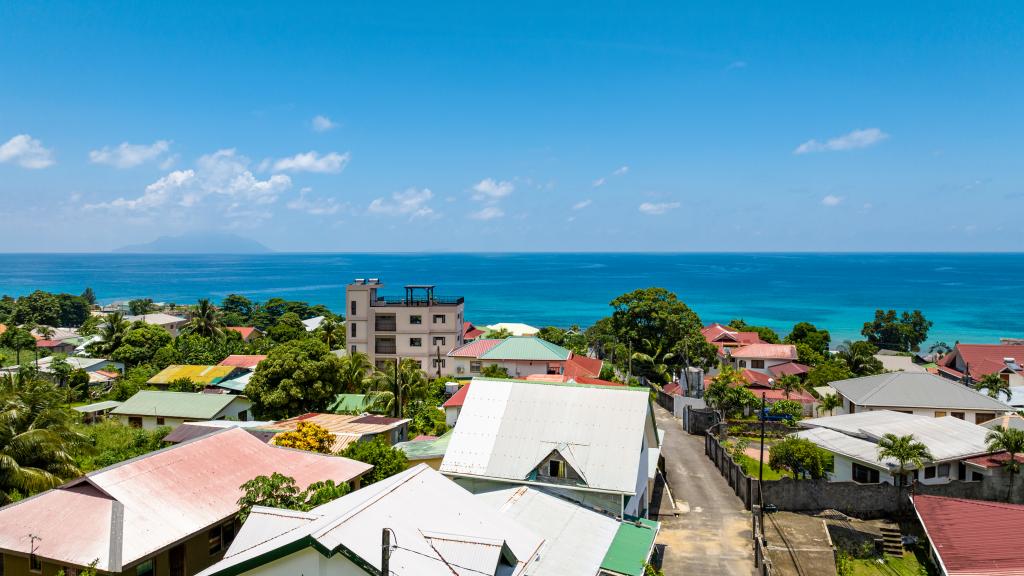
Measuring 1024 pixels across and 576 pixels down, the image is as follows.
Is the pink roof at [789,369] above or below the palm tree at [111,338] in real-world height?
below

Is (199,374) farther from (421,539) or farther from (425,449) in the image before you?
(421,539)

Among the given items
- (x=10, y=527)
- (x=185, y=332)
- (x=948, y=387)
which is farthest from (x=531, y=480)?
(x=185, y=332)

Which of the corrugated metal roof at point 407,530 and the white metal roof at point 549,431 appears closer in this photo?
the corrugated metal roof at point 407,530

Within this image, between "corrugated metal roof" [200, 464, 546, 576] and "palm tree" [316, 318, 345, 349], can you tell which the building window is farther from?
"palm tree" [316, 318, 345, 349]

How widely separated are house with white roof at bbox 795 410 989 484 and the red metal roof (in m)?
3.96

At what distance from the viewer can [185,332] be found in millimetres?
72562

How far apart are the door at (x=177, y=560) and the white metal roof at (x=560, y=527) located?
28.1ft

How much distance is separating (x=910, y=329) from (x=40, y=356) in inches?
4000

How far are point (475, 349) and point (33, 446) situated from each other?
3841 centimetres

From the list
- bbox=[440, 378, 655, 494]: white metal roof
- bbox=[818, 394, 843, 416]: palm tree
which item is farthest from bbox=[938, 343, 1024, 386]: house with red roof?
bbox=[440, 378, 655, 494]: white metal roof

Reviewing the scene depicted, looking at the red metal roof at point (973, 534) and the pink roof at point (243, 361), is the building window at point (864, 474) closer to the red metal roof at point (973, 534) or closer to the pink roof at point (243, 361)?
the red metal roof at point (973, 534)

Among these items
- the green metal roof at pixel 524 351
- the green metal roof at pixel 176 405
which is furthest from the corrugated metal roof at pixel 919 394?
the green metal roof at pixel 176 405

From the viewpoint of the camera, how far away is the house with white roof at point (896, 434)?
27766mm

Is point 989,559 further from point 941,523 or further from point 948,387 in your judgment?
point 948,387
